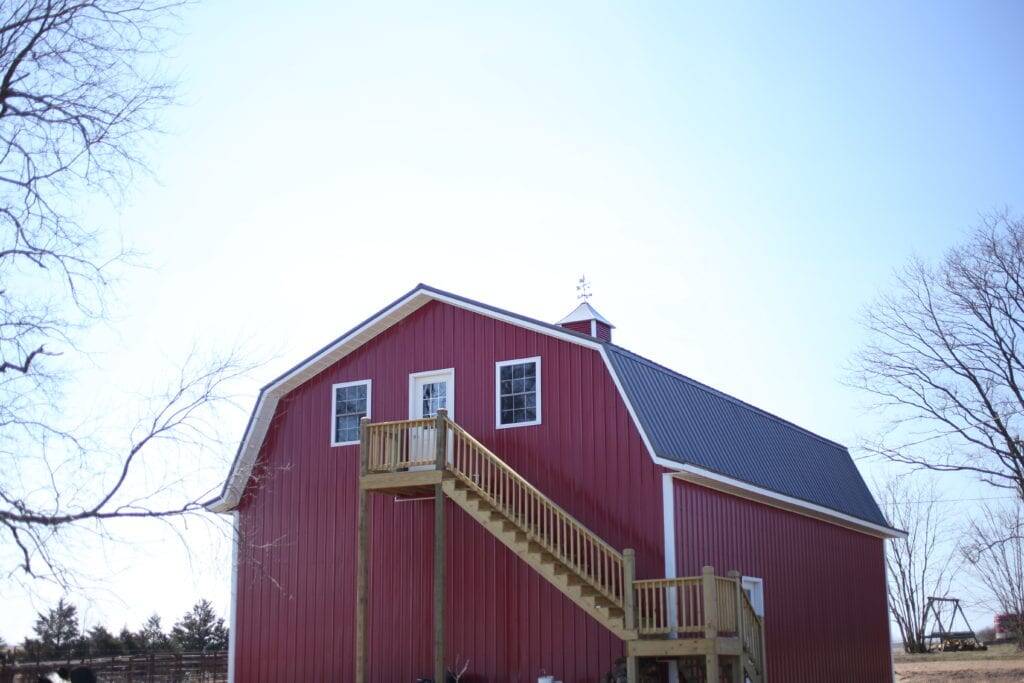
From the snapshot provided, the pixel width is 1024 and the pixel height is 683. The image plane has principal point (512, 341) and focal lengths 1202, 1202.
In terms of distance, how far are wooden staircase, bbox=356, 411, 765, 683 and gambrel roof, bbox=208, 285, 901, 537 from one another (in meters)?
2.20

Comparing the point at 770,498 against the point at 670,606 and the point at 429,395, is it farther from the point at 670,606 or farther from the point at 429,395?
the point at 429,395

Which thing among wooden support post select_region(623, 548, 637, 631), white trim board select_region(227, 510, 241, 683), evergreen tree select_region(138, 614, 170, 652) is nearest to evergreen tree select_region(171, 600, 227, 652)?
evergreen tree select_region(138, 614, 170, 652)

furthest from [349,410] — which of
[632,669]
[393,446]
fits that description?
[632,669]

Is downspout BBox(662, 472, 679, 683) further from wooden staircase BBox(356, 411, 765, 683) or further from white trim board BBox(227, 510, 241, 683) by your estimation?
white trim board BBox(227, 510, 241, 683)

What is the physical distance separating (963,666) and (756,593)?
16430 mm

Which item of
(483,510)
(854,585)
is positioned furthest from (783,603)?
(483,510)

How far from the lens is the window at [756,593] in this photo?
76.5 feet

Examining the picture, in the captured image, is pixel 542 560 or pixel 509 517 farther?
pixel 509 517

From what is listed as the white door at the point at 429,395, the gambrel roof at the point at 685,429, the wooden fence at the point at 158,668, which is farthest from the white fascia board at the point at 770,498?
the wooden fence at the point at 158,668

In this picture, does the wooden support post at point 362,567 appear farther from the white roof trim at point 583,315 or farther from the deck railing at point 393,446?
the white roof trim at point 583,315

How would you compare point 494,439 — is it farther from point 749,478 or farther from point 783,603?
point 783,603

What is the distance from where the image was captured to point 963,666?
36.4 m

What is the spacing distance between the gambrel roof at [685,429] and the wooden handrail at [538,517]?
1980 mm

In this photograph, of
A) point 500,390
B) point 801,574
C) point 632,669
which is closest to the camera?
point 632,669
